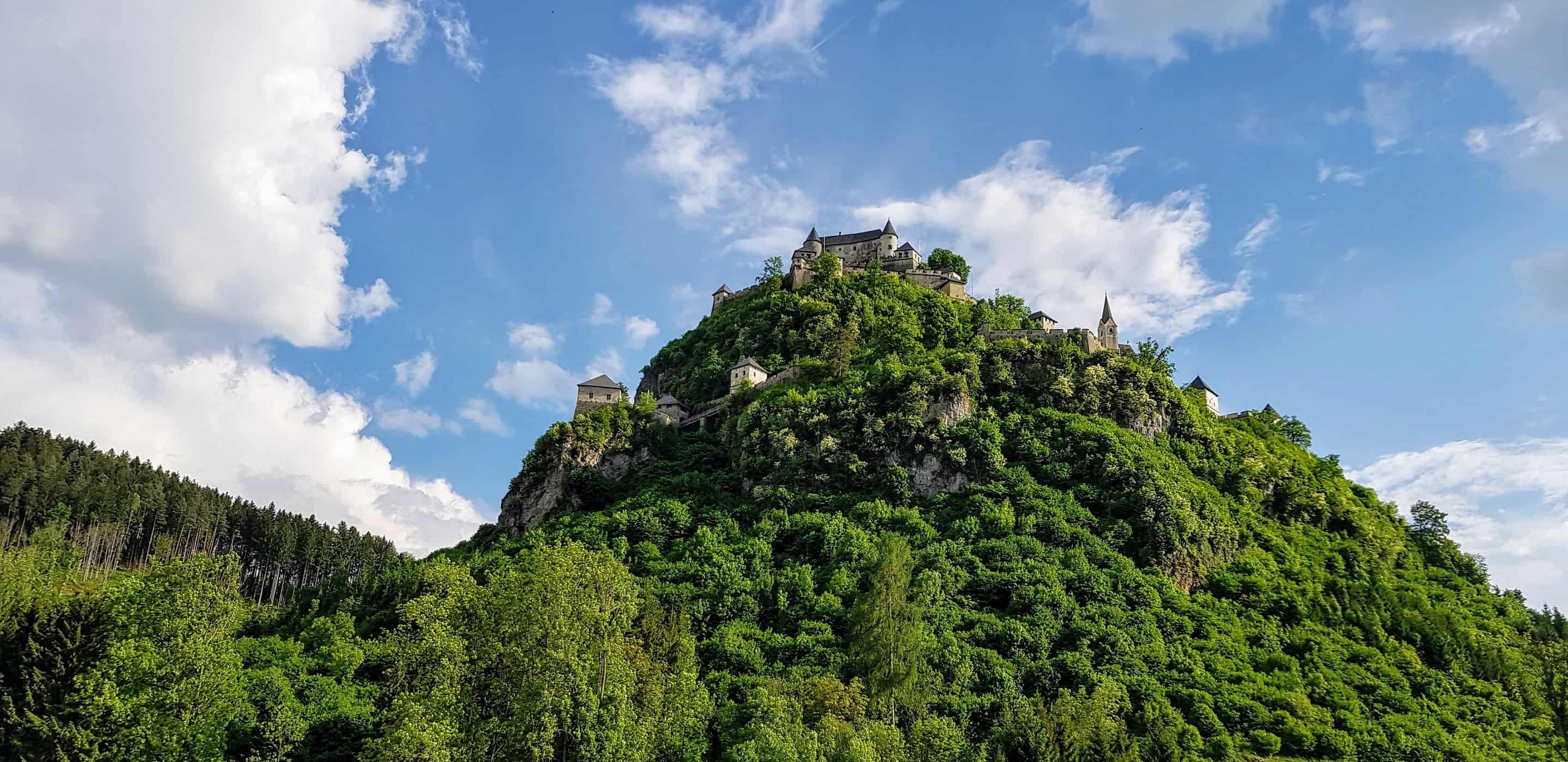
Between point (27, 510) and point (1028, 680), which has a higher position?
point (27, 510)

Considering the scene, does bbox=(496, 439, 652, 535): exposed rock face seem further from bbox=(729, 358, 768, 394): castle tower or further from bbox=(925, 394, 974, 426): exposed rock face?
bbox=(925, 394, 974, 426): exposed rock face

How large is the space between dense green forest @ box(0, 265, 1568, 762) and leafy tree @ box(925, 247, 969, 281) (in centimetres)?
1414

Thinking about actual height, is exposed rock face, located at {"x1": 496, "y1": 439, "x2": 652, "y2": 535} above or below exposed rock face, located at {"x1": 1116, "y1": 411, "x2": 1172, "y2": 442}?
below

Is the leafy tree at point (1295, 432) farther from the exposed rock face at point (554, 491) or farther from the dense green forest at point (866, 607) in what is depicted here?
the exposed rock face at point (554, 491)

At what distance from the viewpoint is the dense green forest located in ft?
149

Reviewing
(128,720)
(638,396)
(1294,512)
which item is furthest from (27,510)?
(1294,512)

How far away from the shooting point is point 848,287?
12069 centimetres

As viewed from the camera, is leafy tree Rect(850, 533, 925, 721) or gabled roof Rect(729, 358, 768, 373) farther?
gabled roof Rect(729, 358, 768, 373)

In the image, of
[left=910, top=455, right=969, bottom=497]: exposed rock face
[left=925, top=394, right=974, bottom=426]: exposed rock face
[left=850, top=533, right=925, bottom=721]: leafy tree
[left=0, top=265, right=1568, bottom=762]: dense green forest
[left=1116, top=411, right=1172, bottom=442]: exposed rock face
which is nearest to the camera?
[left=0, top=265, right=1568, bottom=762]: dense green forest

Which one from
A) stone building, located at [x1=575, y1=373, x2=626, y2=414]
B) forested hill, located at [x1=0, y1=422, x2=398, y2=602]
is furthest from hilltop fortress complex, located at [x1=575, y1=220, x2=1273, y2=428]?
forested hill, located at [x1=0, y1=422, x2=398, y2=602]

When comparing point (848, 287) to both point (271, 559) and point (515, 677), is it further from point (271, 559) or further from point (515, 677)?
point (515, 677)

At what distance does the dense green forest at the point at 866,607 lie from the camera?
45500 mm

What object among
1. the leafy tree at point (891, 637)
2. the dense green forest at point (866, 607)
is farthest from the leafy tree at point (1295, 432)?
the leafy tree at point (891, 637)

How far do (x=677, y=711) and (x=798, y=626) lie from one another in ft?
78.4
